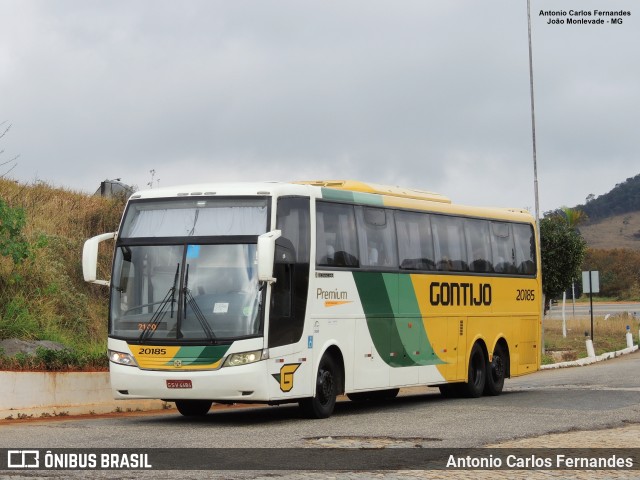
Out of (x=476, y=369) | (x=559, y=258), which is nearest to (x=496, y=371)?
(x=476, y=369)

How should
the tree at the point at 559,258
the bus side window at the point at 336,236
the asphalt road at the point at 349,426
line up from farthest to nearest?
the tree at the point at 559,258
the bus side window at the point at 336,236
the asphalt road at the point at 349,426

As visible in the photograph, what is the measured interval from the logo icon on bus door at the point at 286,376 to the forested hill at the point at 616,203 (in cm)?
15007

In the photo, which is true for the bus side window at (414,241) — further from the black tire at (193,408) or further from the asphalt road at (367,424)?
the black tire at (193,408)

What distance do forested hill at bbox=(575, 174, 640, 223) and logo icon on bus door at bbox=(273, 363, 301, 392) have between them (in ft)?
492

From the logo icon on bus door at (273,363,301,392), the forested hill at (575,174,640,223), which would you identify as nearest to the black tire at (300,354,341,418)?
the logo icon on bus door at (273,363,301,392)

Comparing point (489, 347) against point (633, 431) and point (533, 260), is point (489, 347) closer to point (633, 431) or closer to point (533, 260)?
point (533, 260)

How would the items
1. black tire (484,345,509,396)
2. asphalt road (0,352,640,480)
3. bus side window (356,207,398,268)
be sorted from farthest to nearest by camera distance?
1. black tire (484,345,509,396)
2. bus side window (356,207,398,268)
3. asphalt road (0,352,640,480)

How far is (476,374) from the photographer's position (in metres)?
23.6

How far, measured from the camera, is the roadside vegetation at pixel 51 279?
22500 millimetres

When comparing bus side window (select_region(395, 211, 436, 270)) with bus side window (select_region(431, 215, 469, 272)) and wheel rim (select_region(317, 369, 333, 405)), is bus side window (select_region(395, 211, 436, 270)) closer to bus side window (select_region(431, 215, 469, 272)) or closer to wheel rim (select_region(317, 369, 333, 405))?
bus side window (select_region(431, 215, 469, 272))

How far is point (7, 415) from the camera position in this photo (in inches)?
718

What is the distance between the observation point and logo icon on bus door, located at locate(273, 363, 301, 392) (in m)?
16.8

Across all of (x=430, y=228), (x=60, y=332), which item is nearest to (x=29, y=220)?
(x=60, y=332)

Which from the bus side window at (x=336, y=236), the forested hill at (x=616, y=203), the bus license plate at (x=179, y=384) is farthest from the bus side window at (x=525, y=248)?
the forested hill at (x=616, y=203)
